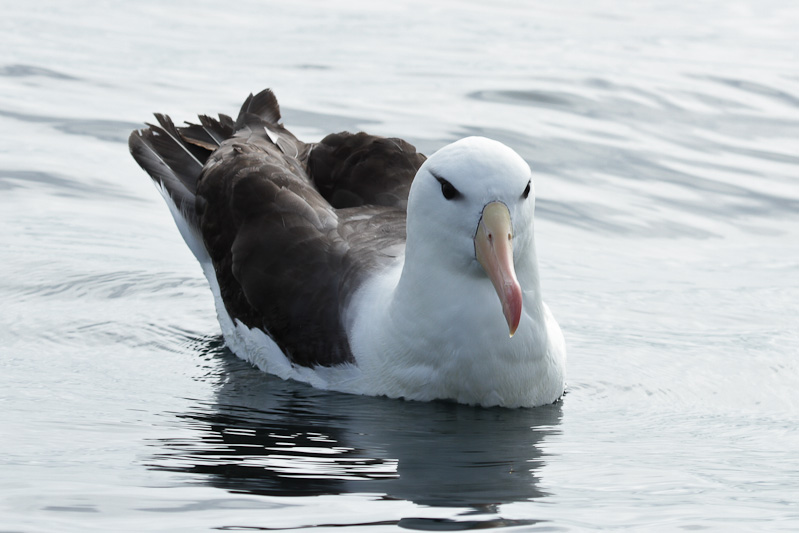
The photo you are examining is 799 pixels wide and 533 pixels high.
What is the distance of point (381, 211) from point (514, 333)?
1.71 meters

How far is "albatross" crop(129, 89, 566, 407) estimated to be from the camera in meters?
6.66

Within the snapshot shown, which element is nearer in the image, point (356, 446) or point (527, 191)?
point (356, 446)

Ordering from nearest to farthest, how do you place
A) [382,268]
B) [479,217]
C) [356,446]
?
1. [356,446]
2. [479,217]
3. [382,268]

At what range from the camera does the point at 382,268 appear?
24.8ft

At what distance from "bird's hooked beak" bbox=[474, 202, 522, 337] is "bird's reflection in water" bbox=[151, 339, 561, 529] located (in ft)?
1.91

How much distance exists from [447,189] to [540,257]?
12.4ft

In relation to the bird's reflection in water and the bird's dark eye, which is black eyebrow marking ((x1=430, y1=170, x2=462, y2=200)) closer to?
the bird's dark eye

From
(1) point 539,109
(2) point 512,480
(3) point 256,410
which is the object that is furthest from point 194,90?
(2) point 512,480

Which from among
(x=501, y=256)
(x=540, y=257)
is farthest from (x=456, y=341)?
(x=540, y=257)

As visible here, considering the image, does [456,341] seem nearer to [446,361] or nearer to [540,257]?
[446,361]

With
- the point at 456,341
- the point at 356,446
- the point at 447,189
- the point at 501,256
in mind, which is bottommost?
the point at 356,446

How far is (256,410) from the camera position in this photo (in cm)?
703

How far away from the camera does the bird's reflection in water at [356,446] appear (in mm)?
5656

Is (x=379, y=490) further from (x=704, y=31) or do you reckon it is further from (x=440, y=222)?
(x=704, y=31)
